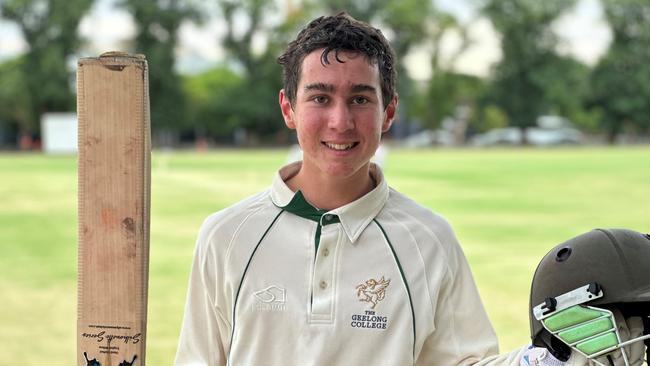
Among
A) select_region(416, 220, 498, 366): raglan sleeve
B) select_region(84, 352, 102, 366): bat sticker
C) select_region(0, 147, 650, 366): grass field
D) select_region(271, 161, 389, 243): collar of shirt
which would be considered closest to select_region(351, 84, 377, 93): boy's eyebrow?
select_region(271, 161, 389, 243): collar of shirt

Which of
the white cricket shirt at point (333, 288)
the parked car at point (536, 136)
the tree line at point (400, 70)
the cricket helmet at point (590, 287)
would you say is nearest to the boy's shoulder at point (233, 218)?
the white cricket shirt at point (333, 288)

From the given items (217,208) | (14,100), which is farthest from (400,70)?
(217,208)

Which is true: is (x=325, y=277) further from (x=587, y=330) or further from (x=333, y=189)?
(x=587, y=330)

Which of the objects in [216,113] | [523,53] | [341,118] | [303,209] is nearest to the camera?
[341,118]

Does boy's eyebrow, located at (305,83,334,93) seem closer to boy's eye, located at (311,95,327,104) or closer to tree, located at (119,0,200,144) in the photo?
boy's eye, located at (311,95,327,104)

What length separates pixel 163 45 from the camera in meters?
41.7

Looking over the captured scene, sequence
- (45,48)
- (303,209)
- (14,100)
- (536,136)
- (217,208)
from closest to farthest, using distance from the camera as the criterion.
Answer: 1. (303,209)
2. (217,208)
3. (45,48)
4. (14,100)
5. (536,136)

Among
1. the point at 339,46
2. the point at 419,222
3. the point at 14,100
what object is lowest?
the point at 419,222

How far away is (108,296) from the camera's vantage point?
70.4 inches

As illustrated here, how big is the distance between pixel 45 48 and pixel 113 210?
4129 cm

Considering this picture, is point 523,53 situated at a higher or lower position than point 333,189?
higher

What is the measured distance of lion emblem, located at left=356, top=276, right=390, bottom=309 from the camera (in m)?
1.73

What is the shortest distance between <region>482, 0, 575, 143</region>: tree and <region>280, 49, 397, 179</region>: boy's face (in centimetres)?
4476

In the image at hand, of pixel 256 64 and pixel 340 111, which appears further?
pixel 256 64
